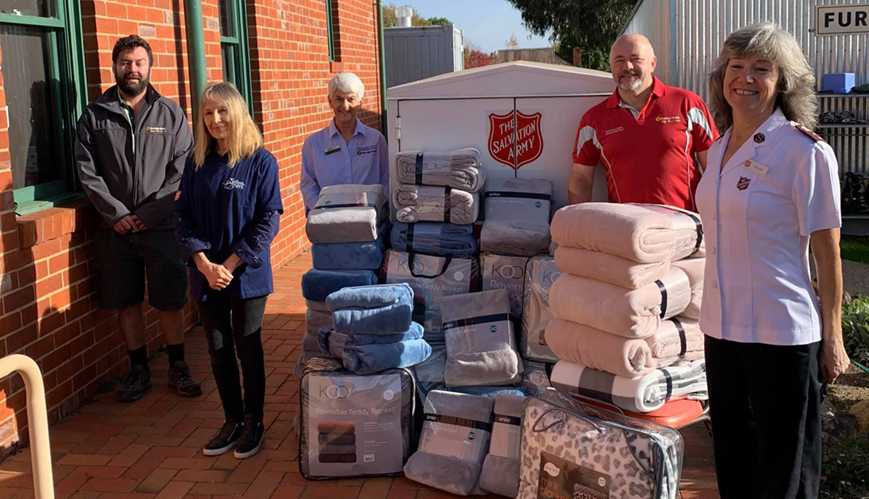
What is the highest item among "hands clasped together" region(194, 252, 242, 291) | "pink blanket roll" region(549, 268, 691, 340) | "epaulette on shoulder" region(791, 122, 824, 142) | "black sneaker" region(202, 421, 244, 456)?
"epaulette on shoulder" region(791, 122, 824, 142)

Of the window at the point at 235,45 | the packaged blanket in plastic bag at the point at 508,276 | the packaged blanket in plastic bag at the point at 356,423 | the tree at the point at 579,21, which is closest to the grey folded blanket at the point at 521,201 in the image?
the packaged blanket in plastic bag at the point at 508,276

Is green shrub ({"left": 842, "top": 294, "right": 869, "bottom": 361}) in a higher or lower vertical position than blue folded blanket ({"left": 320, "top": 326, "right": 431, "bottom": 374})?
lower

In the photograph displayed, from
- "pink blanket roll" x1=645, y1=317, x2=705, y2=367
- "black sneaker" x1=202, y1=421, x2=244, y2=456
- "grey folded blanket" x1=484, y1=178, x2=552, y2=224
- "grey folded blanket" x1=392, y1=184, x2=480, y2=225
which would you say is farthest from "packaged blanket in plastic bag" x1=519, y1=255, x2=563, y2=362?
"black sneaker" x1=202, y1=421, x2=244, y2=456

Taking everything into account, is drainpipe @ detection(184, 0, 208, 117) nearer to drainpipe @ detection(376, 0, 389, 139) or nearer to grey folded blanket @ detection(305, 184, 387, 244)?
grey folded blanket @ detection(305, 184, 387, 244)

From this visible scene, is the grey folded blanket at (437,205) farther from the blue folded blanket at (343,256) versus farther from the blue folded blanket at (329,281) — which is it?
the blue folded blanket at (329,281)

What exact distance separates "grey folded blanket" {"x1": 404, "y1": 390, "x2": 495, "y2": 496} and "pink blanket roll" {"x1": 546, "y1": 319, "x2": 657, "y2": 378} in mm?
633

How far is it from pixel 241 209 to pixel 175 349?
1.68m

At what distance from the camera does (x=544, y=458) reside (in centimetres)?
360

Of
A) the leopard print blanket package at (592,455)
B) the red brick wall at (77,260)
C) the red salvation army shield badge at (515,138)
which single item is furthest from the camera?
the red salvation army shield badge at (515,138)

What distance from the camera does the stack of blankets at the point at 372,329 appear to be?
4.24 m

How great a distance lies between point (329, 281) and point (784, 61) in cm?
265

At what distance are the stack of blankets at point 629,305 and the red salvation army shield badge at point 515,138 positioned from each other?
1382 millimetres

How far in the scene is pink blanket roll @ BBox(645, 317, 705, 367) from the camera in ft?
12.2

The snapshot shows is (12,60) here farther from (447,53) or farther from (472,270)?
(447,53)
